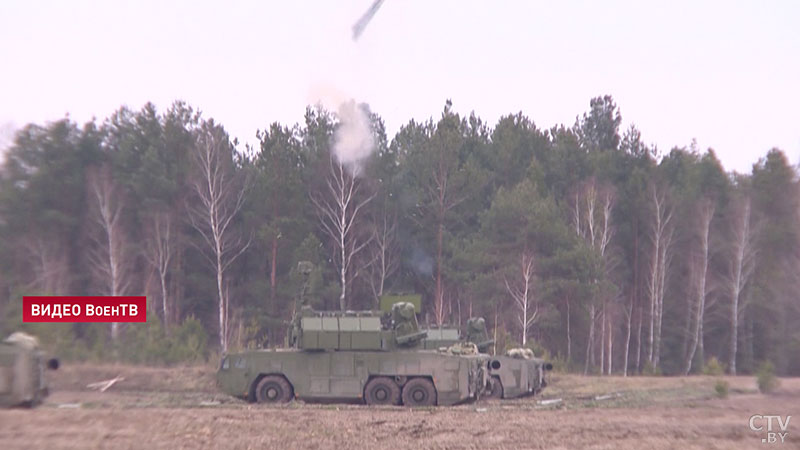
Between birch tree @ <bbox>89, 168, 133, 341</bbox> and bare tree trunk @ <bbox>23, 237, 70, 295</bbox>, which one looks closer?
bare tree trunk @ <bbox>23, 237, 70, 295</bbox>

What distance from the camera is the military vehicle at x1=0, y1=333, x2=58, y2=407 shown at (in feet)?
56.6

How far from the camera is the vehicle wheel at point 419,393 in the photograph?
2448 cm

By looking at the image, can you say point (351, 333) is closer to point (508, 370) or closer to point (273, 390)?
point (273, 390)

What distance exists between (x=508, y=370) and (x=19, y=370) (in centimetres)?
1470

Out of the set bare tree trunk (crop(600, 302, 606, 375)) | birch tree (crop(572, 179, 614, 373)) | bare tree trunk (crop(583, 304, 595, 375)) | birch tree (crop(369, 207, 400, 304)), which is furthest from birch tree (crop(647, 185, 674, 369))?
birch tree (crop(369, 207, 400, 304))

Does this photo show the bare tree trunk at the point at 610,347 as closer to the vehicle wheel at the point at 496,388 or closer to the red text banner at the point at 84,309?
the vehicle wheel at the point at 496,388

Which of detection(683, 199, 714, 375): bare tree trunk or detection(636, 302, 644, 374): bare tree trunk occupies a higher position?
detection(683, 199, 714, 375): bare tree trunk

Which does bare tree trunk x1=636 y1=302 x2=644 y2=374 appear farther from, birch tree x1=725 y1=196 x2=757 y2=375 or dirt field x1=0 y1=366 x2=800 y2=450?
dirt field x1=0 y1=366 x2=800 y2=450

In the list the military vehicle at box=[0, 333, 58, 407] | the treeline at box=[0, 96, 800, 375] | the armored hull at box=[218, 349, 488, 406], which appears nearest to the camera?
the military vehicle at box=[0, 333, 58, 407]

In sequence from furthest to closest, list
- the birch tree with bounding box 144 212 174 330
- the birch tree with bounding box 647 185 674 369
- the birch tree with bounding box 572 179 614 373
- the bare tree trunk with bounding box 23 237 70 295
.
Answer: the birch tree with bounding box 647 185 674 369
the birch tree with bounding box 572 179 614 373
the birch tree with bounding box 144 212 174 330
the bare tree trunk with bounding box 23 237 70 295

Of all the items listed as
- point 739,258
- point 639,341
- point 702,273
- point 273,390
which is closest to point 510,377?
point 273,390

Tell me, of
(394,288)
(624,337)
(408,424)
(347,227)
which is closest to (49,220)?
(347,227)

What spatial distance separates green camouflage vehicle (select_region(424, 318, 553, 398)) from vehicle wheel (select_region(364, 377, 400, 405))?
3672mm

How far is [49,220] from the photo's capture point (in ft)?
125
